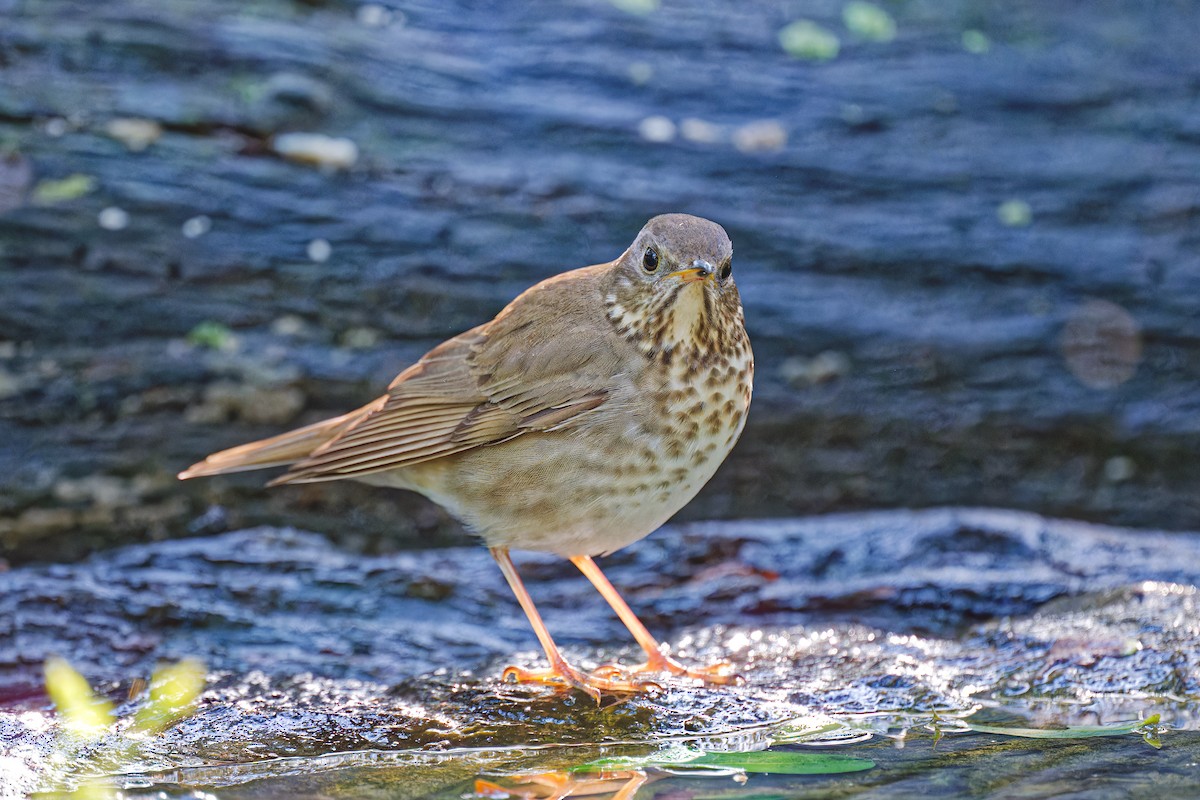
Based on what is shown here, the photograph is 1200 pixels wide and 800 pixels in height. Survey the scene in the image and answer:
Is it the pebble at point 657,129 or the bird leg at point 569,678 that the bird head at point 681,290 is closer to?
the bird leg at point 569,678

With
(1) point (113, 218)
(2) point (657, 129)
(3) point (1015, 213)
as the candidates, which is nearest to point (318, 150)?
(1) point (113, 218)

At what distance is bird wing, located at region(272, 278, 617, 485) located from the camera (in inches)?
201

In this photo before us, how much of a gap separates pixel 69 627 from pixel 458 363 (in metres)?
1.92

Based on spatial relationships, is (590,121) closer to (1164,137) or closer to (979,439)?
(979,439)

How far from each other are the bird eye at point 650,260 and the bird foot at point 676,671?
4.84 ft

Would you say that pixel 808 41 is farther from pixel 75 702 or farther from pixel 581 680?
pixel 75 702

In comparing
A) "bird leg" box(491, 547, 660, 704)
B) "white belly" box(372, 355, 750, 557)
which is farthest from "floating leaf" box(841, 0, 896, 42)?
"bird leg" box(491, 547, 660, 704)

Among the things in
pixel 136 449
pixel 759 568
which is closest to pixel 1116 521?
pixel 759 568

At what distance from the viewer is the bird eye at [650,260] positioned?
4.98 metres

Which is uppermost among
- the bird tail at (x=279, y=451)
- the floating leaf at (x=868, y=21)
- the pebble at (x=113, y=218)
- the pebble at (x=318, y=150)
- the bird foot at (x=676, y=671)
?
the floating leaf at (x=868, y=21)

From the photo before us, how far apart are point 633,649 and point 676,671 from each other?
582 mm

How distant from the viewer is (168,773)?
3.92m

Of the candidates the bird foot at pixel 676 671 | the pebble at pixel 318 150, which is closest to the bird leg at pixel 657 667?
the bird foot at pixel 676 671

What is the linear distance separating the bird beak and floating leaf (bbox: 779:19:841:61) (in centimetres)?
400
